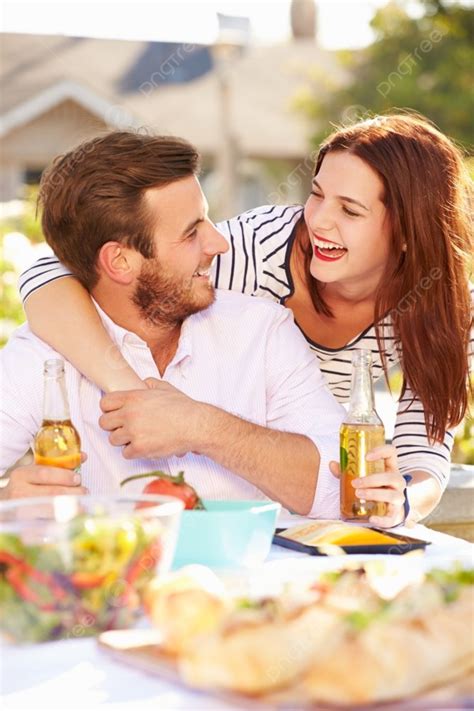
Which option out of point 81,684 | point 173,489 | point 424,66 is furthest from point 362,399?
point 424,66

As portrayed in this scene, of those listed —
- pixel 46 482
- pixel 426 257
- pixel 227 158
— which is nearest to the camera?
pixel 46 482

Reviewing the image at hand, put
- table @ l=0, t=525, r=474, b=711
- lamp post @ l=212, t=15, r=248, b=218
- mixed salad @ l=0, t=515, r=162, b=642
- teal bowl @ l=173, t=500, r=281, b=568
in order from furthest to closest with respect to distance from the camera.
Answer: lamp post @ l=212, t=15, r=248, b=218, teal bowl @ l=173, t=500, r=281, b=568, mixed salad @ l=0, t=515, r=162, b=642, table @ l=0, t=525, r=474, b=711

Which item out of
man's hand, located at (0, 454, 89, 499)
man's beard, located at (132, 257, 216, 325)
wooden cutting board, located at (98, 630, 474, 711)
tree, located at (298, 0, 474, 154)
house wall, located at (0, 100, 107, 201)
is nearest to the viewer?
wooden cutting board, located at (98, 630, 474, 711)

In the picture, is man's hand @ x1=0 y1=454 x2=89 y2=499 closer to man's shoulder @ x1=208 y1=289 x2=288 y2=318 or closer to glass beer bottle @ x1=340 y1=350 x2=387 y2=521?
glass beer bottle @ x1=340 y1=350 x2=387 y2=521

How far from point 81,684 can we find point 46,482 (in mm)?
800

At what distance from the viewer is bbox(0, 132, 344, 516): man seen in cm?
262

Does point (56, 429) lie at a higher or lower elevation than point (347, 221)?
lower

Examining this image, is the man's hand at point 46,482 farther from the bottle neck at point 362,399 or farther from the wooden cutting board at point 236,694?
the wooden cutting board at point 236,694

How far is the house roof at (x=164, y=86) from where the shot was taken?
21203mm

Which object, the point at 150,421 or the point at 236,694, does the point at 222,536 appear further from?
the point at 236,694

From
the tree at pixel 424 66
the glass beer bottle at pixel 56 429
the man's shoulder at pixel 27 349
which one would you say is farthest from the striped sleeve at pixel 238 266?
the tree at pixel 424 66

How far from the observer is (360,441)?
2371 millimetres

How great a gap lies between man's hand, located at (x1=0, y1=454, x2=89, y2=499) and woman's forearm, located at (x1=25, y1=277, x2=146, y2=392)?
43 centimetres

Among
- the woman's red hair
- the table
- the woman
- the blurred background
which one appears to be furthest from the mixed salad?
the blurred background
